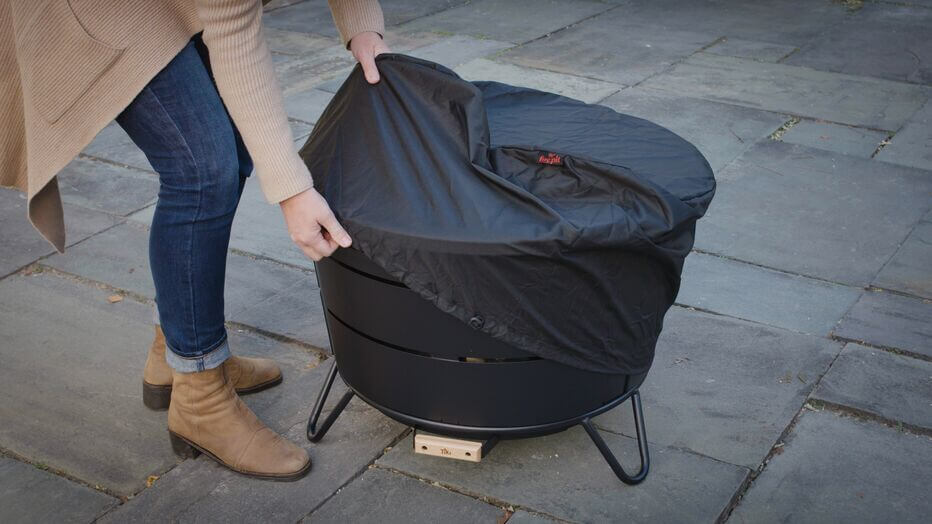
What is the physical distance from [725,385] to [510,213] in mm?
1221

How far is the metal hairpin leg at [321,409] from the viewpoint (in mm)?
2736

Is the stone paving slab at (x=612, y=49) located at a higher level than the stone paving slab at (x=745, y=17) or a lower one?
higher

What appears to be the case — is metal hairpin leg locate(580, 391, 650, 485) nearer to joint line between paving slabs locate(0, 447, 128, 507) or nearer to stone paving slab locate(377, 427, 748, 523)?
stone paving slab locate(377, 427, 748, 523)

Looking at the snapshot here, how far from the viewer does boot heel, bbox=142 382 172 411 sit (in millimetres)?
2945

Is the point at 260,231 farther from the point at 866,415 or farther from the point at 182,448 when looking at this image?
the point at 866,415

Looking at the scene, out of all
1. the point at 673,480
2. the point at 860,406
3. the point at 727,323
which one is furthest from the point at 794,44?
the point at 673,480

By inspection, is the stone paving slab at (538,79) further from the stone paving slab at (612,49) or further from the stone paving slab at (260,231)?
the stone paving slab at (260,231)

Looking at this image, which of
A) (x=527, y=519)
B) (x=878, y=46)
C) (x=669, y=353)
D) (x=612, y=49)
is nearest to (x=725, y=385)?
(x=669, y=353)

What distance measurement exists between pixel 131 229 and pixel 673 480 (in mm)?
2515

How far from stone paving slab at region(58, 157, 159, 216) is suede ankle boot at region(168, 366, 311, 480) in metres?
1.89

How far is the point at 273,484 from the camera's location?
264 centimetres

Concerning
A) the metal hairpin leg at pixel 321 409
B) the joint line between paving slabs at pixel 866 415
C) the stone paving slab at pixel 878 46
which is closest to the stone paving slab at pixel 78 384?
the metal hairpin leg at pixel 321 409

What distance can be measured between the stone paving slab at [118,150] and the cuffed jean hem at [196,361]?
7.81 ft

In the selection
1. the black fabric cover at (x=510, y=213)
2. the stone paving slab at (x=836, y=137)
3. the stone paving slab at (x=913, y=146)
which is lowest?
Result: the stone paving slab at (x=913, y=146)
